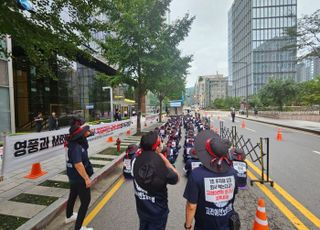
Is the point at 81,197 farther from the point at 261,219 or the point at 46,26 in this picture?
the point at 46,26

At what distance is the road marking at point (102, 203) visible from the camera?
149 inches

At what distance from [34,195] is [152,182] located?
12.9 feet

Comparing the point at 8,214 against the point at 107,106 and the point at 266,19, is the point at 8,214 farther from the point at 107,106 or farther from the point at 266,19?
the point at 266,19

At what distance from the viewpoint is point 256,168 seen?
6.76 metres

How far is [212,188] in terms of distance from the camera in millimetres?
1988

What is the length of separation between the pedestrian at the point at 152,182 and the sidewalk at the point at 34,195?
2.31m

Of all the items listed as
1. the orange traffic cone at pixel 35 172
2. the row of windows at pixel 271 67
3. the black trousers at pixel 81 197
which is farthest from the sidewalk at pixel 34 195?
the row of windows at pixel 271 67

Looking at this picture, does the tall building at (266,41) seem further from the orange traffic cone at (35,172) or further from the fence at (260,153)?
the orange traffic cone at (35,172)

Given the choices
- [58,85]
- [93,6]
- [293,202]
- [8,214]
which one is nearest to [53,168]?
[8,214]

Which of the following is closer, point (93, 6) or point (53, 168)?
point (93, 6)

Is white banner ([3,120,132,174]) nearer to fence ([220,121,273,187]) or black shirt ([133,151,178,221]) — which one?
black shirt ([133,151,178,221])

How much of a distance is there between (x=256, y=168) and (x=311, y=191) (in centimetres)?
197

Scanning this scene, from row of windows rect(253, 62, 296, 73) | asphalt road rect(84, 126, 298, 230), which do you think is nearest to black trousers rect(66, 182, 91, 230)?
asphalt road rect(84, 126, 298, 230)

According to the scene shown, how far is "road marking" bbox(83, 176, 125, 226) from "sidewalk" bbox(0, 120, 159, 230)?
645 mm
